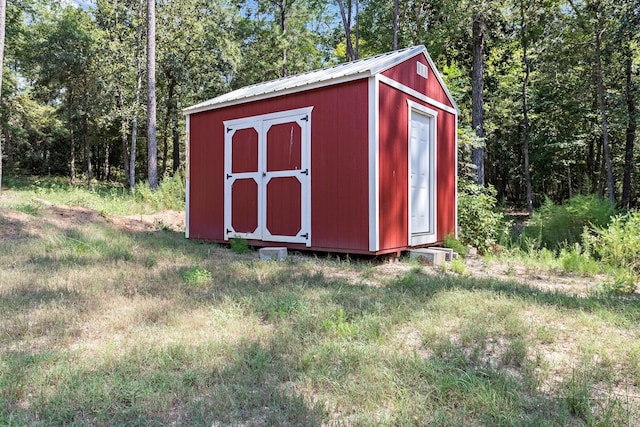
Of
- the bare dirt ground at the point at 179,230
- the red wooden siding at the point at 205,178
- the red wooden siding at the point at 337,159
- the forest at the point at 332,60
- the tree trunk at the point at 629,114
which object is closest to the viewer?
the bare dirt ground at the point at 179,230

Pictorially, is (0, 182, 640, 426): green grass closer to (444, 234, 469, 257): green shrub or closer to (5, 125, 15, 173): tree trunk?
(444, 234, 469, 257): green shrub

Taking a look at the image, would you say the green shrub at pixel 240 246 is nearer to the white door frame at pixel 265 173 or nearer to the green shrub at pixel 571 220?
the white door frame at pixel 265 173

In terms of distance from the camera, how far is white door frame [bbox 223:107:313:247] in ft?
19.6

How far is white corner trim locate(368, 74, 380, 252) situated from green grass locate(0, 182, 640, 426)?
1162mm

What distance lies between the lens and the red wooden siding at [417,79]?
19.2 feet

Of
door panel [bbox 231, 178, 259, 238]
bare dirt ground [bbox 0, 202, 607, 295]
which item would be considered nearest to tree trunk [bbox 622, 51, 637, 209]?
bare dirt ground [bbox 0, 202, 607, 295]

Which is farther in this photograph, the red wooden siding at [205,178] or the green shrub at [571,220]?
the green shrub at [571,220]

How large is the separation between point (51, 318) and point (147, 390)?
4.74 ft

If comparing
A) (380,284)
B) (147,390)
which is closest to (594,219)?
(380,284)

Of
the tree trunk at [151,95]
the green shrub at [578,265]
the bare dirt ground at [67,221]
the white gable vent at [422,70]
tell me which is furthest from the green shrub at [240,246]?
the tree trunk at [151,95]

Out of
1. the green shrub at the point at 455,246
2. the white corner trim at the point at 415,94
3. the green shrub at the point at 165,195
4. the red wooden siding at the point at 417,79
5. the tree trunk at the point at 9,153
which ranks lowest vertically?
the green shrub at the point at 455,246

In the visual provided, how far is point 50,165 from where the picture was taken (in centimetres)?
2536

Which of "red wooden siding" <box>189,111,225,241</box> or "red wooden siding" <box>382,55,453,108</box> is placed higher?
"red wooden siding" <box>382,55,453,108</box>

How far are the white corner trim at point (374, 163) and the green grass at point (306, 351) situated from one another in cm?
116
